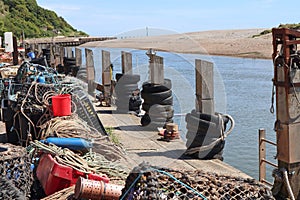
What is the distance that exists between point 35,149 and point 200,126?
2523mm

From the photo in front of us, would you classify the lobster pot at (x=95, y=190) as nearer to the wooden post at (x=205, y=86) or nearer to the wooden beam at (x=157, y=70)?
the wooden post at (x=205, y=86)

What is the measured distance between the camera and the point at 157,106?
8.12 metres

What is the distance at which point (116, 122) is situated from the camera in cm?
866

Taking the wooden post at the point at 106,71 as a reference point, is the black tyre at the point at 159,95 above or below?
below

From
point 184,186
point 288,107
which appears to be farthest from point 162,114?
point 184,186

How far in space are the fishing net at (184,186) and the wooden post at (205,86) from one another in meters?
3.56

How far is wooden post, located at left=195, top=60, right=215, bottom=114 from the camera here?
6516 mm

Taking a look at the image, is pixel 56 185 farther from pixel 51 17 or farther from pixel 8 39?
pixel 51 17

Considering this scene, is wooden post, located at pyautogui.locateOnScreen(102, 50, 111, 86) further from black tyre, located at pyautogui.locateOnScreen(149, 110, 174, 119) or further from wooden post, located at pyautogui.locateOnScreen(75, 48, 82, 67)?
wooden post, located at pyautogui.locateOnScreen(75, 48, 82, 67)

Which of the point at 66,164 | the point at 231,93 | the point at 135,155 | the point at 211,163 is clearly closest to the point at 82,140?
the point at 66,164

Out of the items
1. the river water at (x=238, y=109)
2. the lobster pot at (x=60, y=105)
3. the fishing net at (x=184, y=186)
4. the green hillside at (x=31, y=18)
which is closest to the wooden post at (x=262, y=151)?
the river water at (x=238, y=109)

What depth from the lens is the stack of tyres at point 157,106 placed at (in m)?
8.12

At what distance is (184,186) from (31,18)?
89.1 meters

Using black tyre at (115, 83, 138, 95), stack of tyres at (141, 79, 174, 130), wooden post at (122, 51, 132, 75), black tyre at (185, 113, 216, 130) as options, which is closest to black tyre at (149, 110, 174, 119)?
stack of tyres at (141, 79, 174, 130)
